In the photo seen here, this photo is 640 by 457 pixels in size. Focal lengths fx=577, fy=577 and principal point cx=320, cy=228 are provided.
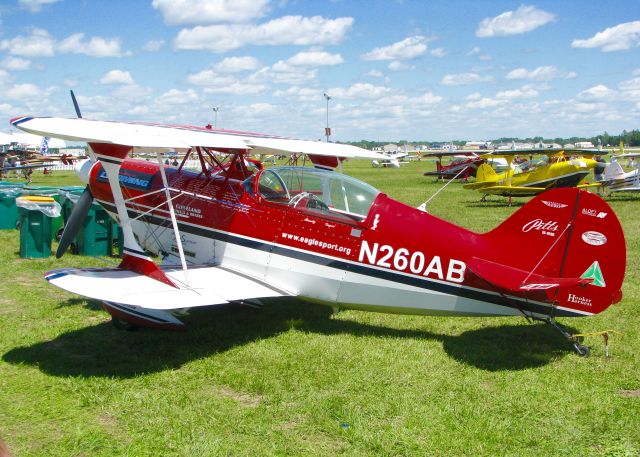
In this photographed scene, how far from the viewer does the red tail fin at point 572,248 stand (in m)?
5.12

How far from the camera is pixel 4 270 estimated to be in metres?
9.02

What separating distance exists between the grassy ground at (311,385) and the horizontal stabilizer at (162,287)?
1.84 feet

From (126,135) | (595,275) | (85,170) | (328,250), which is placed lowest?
(595,275)

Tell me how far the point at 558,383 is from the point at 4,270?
811 centimetres

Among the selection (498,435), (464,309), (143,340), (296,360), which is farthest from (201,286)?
(498,435)

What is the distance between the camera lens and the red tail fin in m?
5.12

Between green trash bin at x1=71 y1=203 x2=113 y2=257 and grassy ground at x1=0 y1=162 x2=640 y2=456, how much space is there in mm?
2699

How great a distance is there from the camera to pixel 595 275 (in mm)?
5148

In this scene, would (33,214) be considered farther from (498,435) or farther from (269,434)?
(498,435)

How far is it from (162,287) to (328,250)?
1.71m

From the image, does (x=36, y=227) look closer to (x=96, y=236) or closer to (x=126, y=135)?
(x=96, y=236)

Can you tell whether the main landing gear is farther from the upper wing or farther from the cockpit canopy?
the upper wing

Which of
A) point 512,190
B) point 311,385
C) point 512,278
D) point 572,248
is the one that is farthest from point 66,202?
point 512,190

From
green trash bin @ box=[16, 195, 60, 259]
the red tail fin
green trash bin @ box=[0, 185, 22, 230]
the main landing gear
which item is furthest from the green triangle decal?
green trash bin @ box=[0, 185, 22, 230]
